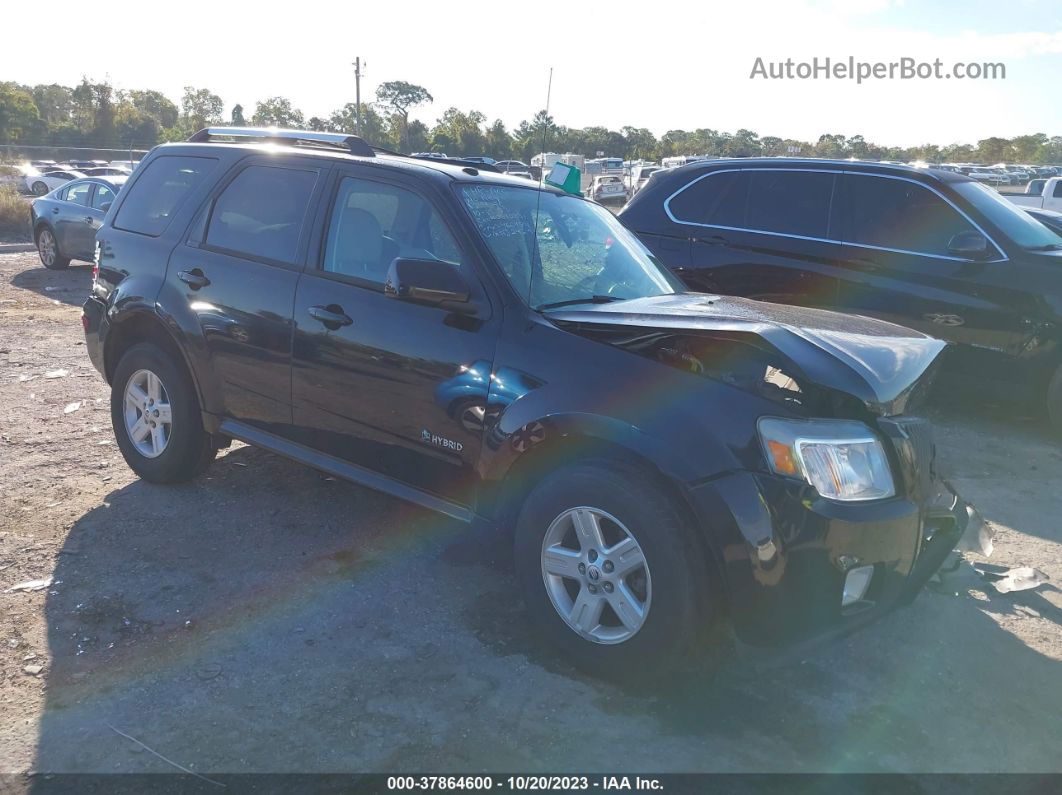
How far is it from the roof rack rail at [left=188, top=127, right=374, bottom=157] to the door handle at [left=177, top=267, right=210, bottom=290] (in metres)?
0.92

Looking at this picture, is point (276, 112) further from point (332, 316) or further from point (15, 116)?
point (332, 316)

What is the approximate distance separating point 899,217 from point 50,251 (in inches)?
525

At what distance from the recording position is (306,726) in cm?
304

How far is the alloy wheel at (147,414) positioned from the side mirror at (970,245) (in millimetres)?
5437

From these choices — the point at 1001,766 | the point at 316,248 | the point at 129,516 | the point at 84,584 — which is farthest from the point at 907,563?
the point at 129,516

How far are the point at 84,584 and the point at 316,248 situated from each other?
6.10ft

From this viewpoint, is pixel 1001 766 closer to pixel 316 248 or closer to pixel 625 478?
pixel 625 478

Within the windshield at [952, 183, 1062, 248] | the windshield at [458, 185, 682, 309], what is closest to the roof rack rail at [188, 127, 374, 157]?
the windshield at [458, 185, 682, 309]

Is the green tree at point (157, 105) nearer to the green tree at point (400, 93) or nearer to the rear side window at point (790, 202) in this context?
the green tree at point (400, 93)

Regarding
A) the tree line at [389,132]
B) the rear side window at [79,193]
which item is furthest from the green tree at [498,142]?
the rear side window at [79,193]

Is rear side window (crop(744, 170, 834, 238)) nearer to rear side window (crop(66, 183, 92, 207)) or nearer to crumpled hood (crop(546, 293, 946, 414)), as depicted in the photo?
crumpled hood (crop(546, 293, 946, 414))

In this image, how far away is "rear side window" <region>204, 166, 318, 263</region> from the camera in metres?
4.45

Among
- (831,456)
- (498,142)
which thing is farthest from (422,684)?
(498,142)

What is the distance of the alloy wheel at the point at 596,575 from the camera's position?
10.4 feet
